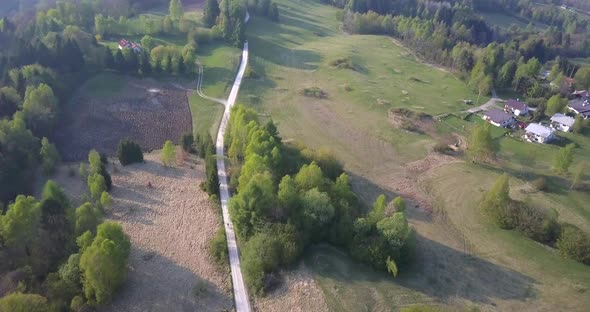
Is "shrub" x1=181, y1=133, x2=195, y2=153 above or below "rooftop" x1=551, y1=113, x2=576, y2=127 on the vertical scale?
below

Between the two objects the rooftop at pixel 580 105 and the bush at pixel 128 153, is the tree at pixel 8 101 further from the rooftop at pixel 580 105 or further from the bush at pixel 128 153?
the rooftop at pixel 580 105

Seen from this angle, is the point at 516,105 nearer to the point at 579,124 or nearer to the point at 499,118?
the point at 499,118

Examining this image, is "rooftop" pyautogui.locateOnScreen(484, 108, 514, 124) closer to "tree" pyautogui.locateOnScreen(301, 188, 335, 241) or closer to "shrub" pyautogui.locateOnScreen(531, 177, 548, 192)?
"shrub" pyautogui.locateOnScreen(531, 177, 548, 192)

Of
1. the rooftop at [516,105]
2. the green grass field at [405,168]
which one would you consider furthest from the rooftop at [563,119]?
the rooftop at [516,105]

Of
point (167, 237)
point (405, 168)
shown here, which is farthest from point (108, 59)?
point (405, 168)

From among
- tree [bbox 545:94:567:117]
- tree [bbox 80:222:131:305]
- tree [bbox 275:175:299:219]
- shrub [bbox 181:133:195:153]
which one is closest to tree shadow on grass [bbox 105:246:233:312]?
tree [bbox 80:222:131:305]

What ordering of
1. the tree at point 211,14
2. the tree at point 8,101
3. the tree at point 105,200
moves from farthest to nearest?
the tree at point 211,14 → the tree at point 8,101 → the tree at point 105,200

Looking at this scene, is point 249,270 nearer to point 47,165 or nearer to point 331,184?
point 331,184
